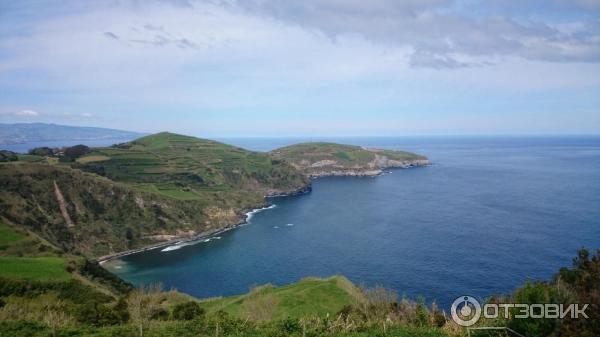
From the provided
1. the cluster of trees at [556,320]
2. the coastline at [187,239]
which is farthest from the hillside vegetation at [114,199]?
the cluster of trees at [556,320]

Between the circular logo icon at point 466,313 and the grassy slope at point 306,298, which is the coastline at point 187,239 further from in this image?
the circular logo icon at point 466,313

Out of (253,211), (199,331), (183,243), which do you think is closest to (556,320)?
(199,331)

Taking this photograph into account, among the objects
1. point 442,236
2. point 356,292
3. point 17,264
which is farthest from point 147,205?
point 356,292

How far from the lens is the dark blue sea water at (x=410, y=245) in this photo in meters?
71.4

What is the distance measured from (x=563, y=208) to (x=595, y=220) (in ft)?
48.4

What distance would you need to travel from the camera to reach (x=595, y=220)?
316 ft

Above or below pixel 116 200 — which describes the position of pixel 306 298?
above

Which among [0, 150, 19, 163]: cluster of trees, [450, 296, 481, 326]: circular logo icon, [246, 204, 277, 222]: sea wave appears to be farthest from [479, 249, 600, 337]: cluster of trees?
[0, 150, 19, 163]: cluster of trees

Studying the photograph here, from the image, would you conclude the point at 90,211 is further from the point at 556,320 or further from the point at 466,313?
the point at 556,320

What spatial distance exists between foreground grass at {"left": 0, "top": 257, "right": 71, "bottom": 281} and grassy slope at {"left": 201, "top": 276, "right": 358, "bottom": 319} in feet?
83.8

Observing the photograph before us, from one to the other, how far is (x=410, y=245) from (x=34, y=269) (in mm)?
68116

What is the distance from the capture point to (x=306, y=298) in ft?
130

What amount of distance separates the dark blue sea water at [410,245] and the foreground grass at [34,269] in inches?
899

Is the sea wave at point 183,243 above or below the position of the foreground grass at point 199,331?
below
